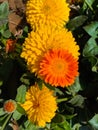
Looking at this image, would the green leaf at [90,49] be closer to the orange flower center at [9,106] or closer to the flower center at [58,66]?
the flower center at [58,66]

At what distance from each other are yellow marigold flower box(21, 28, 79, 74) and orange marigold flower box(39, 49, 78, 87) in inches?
2.0

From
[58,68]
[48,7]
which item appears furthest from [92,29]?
[58,68]

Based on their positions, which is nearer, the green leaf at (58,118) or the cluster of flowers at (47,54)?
the cluster of flowers at (47,54)

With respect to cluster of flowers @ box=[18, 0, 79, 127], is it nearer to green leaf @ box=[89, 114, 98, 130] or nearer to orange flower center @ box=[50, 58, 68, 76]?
orange flower center @ box=[50, 58, 68, 76]

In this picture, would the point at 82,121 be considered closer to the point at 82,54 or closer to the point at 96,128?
the point at 96,128

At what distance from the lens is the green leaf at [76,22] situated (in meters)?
2.11

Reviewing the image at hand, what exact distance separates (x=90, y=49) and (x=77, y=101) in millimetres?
238

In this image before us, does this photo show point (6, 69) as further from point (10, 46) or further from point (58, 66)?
point (58, 66)

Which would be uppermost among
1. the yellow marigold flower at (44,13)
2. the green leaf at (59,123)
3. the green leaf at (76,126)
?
the yellow marigold flower at (44,13)

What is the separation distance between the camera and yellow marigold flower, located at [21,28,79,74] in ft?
6.33

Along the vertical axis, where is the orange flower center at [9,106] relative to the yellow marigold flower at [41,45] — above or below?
below

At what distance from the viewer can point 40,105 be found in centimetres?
199

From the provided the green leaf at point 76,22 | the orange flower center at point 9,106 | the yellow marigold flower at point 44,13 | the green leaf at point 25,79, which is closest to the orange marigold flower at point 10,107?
the orange flower center at point 9,106

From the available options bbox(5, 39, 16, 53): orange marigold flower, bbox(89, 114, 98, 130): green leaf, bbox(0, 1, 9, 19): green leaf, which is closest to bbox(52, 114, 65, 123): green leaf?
bbox(89, 114, 98, 130): green leaf
